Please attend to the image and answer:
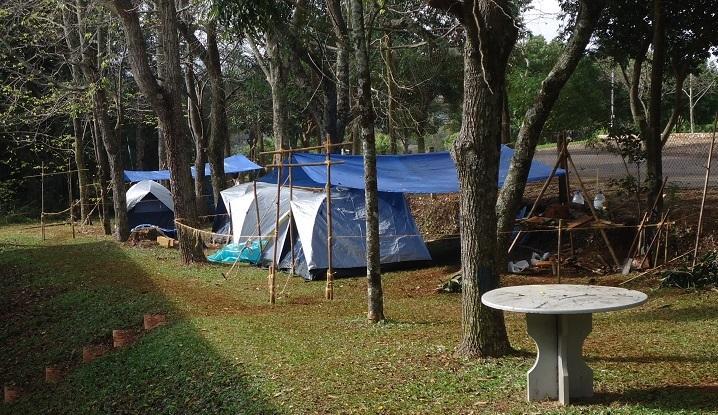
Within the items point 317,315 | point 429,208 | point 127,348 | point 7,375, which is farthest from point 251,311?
point 429,208

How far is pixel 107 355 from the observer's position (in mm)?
9375

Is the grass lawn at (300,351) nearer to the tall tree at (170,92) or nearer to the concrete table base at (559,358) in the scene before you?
the concrete table base at (559,358)

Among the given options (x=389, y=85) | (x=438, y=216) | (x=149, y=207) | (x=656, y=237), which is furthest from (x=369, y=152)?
(x=149, y=207)

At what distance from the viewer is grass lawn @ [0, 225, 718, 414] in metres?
5.69

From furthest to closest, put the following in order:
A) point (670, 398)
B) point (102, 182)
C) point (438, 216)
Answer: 1. point (102, 182)
2. point (438, 216)
3. point (670, 398)

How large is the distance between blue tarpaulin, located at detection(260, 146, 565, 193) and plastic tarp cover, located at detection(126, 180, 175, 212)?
8432mm

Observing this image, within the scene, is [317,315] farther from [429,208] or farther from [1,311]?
[429,208]

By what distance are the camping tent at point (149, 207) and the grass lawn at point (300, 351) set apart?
27.3 ft

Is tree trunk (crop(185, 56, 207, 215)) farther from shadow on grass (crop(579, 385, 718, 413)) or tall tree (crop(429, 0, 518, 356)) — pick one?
shadow on grass (crop(579, 385, 718, 413))

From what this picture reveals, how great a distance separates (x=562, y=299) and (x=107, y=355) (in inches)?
240

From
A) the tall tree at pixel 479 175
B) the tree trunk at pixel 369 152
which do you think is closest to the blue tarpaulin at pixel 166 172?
the tree trunk at pixel 369 152

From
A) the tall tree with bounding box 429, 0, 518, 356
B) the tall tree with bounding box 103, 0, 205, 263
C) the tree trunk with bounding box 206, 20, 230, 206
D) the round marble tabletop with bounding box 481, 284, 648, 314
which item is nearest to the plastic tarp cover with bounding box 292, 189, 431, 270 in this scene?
the tall tree with bounding box 103, 0, 205, 263

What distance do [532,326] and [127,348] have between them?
220 inches

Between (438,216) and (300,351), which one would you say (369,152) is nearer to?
(300,351)
